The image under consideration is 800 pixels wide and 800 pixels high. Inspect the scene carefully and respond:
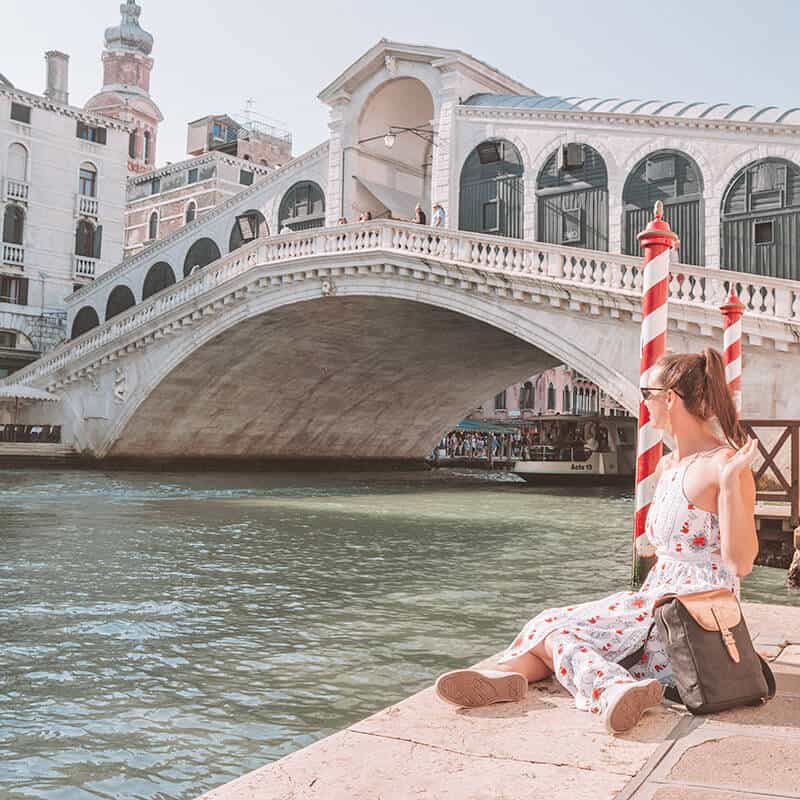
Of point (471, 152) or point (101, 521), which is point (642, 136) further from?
point (101, 521)

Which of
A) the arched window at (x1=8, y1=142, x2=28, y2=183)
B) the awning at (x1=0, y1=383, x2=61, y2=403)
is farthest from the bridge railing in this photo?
the arched window at (x1=8, y1=142, x2=28, y2=183)

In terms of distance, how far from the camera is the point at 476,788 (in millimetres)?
2107

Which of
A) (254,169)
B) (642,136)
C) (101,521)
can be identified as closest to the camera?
(101,521)

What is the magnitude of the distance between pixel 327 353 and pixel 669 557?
19.8 meters

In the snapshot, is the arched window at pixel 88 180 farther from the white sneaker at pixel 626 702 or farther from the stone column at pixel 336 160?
the white sneaker at pixel 626 702

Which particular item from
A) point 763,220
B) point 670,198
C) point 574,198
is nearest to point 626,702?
point 763,220

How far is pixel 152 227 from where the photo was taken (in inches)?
1531

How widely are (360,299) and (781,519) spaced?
36.8 feet

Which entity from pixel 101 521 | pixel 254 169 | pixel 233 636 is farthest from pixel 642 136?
pixel 254 169

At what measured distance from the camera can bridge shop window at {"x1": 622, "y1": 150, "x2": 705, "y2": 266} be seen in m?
16.3

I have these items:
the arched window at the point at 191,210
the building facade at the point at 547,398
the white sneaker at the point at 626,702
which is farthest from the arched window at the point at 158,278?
the white sneaker at the point at 626,702

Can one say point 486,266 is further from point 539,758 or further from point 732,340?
point 539,758

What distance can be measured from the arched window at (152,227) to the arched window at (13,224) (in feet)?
31.4

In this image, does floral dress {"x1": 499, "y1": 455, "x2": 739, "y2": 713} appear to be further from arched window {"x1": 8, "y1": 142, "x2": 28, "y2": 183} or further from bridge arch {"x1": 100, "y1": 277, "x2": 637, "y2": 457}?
arched window {"x1": 8, "y1": 142, "x2": 28, "y2": 183}
